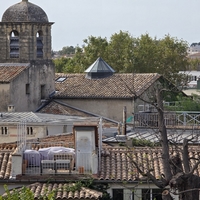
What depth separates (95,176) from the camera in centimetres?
2564

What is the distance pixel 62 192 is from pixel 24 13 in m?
25.4

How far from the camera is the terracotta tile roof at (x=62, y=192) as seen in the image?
2405 cm

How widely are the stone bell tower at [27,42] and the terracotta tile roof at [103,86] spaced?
104 inches

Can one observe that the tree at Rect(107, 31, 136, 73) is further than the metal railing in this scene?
Yes

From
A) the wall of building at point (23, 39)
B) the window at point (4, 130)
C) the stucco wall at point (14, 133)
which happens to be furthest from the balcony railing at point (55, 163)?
the wall of building at point (23, 39)

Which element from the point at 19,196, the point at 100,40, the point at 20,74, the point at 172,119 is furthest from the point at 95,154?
the point at 100,40

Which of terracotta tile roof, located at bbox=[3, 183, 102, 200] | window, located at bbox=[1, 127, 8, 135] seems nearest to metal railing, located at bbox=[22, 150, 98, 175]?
terracotta tile roof, located at bbox=[3, 183, 102, 200]

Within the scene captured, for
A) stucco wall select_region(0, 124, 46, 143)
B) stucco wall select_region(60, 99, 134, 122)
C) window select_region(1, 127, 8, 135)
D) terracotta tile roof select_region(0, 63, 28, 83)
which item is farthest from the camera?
stucco wall select_region(60, 99, 134, 122)

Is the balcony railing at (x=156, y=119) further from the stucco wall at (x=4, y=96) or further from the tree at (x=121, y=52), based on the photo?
the tree at (x=121, y=52)

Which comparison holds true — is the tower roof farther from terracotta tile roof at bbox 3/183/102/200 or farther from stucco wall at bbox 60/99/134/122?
terracotta tile roof at bbox 3/183/102/200

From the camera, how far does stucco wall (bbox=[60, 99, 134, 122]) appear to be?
5028cm

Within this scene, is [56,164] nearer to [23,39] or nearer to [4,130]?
[4,130]

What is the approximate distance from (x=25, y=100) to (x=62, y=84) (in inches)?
220

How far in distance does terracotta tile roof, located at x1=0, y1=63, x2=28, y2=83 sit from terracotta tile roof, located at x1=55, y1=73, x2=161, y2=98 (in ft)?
13.3
